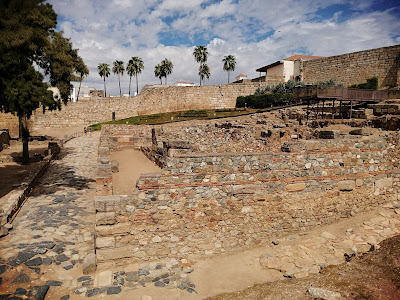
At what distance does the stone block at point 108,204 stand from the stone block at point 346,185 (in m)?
5.69

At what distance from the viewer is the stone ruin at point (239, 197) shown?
584 cm

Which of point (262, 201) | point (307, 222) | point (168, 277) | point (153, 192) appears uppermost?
point (153, 192)

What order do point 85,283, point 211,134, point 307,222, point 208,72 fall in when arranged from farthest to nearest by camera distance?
point 208,72 < point 211,134 < point 307,222 < point 85,283

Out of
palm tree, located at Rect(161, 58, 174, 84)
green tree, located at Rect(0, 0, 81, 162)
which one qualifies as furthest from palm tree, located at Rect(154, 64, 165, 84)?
green tree, located at Rect(0, 0, 81, 162)

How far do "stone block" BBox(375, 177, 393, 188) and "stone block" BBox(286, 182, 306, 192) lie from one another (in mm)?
2687

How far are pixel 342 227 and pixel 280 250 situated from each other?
208 cm

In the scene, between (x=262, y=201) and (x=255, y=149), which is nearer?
A: (x=262, y=201)

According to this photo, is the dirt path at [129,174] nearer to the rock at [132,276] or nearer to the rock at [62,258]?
the rock at [62,258]

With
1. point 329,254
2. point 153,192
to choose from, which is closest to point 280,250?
point 329,254

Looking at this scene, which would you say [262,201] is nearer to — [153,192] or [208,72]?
[153,192]

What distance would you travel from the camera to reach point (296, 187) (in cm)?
698

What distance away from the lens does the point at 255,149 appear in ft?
45.4

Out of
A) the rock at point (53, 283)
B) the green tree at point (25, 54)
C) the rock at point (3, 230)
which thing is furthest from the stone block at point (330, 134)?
the green tree at point (25, 54)

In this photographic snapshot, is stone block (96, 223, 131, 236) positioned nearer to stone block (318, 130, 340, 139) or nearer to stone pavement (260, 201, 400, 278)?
stone pavement (260, 201, 400, 278)
